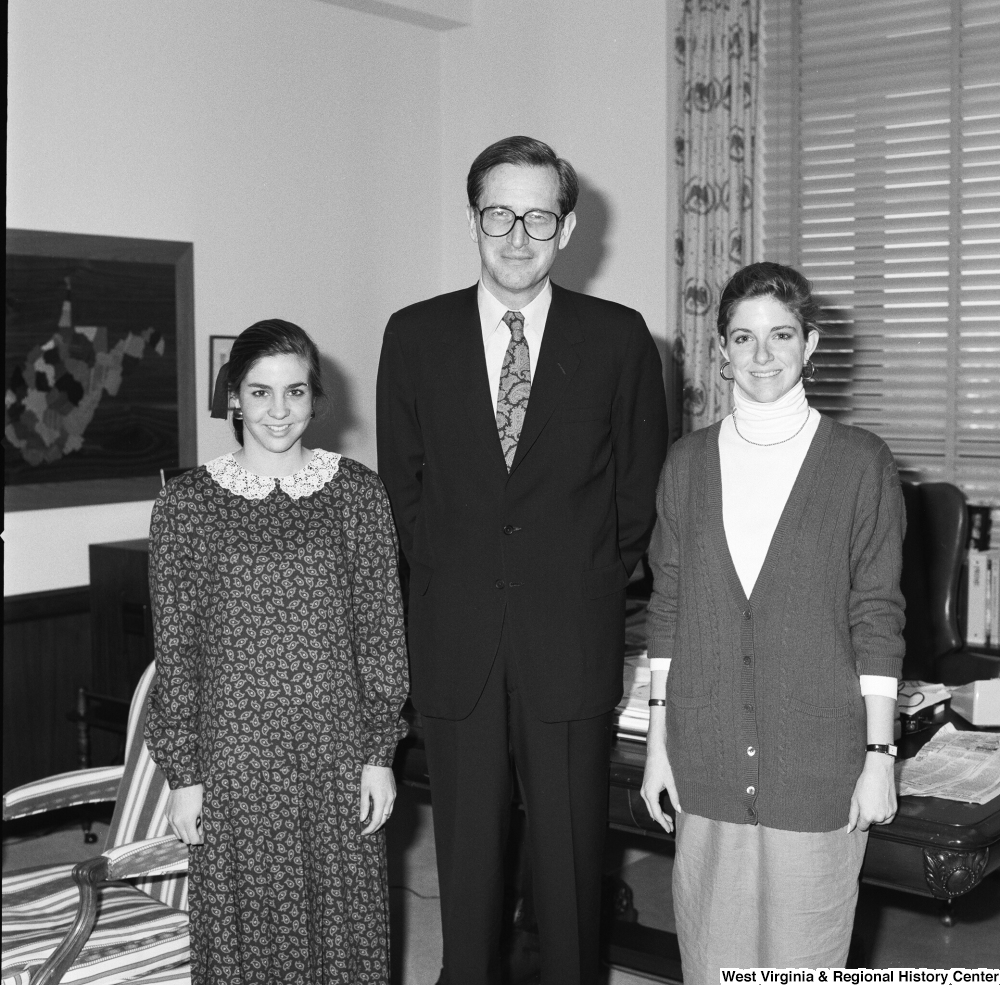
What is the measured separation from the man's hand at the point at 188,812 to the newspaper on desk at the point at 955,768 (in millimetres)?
1187

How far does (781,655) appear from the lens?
1783 millimetres

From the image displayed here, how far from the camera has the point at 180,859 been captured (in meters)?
2.07

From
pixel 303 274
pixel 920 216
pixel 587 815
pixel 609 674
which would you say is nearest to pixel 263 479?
pixel 609 674

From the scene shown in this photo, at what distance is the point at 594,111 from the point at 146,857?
139 inches

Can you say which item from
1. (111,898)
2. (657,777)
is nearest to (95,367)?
(111,898)

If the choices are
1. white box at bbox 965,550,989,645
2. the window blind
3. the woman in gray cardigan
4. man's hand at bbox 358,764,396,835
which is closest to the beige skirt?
the woman in gray cardigan

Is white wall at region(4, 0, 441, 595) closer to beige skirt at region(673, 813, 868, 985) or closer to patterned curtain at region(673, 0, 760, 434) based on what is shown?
patterned curtain at region(673, 0, 760, 434)

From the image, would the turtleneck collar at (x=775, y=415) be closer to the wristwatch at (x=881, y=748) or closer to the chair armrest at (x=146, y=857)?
the wristwatch at (x=881, y=748)

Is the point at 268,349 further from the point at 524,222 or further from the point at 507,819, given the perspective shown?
the point at 507,819

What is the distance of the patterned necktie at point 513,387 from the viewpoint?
214cm

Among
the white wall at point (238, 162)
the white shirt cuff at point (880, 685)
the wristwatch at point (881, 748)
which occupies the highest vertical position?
the white wall at point (238, 162)

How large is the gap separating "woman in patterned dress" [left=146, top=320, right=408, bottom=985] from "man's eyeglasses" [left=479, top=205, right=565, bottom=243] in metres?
0.39

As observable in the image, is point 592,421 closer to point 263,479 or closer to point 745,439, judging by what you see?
point 745,439

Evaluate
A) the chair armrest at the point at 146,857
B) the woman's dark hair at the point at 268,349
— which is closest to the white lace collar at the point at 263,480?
the woman's dark hair at the point at 268,349
